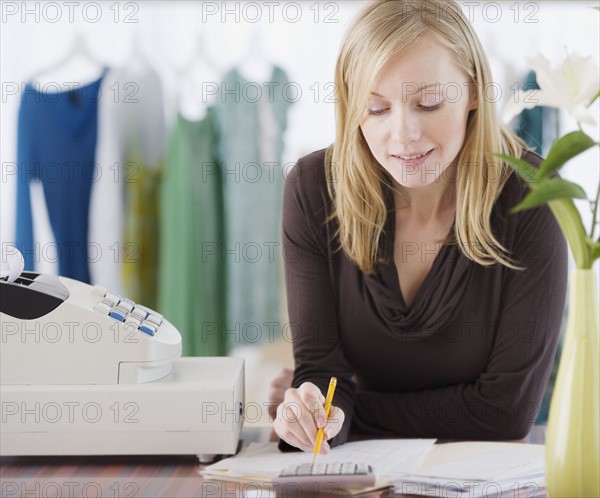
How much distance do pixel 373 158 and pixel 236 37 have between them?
1.29 m

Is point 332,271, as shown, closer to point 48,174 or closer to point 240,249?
point 240,249

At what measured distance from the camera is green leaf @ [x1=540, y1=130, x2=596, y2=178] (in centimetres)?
70

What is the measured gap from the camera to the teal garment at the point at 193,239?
7.54 ft

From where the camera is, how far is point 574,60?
2.26 feet

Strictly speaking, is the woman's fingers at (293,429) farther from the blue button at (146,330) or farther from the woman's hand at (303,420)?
the blue button at (146,330)

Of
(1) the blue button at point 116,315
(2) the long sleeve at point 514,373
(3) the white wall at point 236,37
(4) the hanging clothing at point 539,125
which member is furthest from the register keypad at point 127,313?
(4) the hanging clothing at point 539,125

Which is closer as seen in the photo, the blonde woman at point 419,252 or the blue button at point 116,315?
the blue button at point 116,315

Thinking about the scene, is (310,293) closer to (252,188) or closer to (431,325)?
(431,325)

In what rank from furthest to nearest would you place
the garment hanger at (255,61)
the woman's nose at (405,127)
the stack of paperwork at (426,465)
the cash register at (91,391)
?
the garment hanger at (255,61) < the woman's nose at (405,127) < the cash register at (91,391) < the stack of paperwork at (426,465)

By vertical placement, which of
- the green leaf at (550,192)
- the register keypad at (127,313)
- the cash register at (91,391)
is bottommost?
the cash register at (91,391)

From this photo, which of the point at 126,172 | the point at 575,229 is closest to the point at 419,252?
the point at 575,229

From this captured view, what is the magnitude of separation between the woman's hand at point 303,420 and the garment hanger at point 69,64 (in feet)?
5.22

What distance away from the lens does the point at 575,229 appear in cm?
72

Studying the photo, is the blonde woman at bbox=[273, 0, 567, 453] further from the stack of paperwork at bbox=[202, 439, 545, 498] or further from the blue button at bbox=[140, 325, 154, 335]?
the blue button at bbox=[140, 325, 154, 335]
